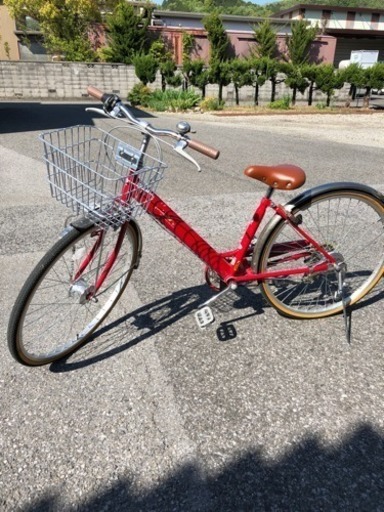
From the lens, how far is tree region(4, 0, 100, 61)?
25.9m

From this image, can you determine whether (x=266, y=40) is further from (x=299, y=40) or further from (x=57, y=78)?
(x=57, y=78)

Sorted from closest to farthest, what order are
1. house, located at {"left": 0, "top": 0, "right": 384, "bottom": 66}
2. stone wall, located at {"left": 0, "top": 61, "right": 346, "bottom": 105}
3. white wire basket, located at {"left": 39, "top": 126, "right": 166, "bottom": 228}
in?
white wire basket, located at {"left": 39, "top": 126, "right": 166, "bottom": 228}
stone wall, located at {"left": 0, "top": 61, "right": 346, "bottom": 105}
house, located at {"left": 0, "top": 0, "right": 384, "bottom": 66}

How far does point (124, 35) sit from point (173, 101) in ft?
32.9

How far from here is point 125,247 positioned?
2549 millimetres

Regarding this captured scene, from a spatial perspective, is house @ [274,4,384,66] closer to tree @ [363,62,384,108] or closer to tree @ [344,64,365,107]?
tree @ [363,62,384,108]

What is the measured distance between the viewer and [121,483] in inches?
70.1

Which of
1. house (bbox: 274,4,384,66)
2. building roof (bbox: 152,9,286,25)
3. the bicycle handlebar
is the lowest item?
the bicycle handlebar

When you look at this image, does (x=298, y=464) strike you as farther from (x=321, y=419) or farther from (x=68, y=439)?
(x=68, y=439)

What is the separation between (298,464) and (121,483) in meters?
0.77

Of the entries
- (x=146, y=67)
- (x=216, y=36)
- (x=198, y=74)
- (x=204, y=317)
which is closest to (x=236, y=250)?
(x=204, y=317)

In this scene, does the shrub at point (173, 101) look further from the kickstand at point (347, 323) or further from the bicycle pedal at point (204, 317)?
the bicycle pedal at point (204, 317)

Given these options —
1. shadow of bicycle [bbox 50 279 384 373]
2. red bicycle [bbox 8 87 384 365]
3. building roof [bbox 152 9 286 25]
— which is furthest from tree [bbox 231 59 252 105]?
building roof [bbox 152 9 286 25]

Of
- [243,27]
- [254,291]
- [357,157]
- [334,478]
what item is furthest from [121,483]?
[243,27]

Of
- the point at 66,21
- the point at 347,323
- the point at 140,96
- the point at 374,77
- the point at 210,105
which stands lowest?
the point at 210,105
